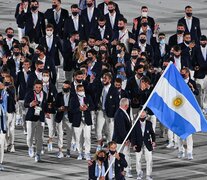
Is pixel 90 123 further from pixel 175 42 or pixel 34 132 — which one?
pixel 175 42

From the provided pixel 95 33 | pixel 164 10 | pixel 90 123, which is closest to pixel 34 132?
pixel 90 123

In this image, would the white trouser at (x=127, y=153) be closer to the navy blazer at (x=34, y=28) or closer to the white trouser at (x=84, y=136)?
the white trouser at (x=84, y=136)

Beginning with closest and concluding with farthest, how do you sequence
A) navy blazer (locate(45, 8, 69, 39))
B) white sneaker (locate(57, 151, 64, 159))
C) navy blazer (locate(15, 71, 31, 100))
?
white sneaker (locate(57, 151, 64, 159))
navy blazer (locate(15, 71, 31, 100))
navy blazer (locate(45, 8, 69, 39))

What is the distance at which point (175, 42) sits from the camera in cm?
4009

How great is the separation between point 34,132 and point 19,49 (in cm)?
347

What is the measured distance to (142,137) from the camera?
3419cm

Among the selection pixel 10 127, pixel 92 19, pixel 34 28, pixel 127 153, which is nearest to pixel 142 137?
pixel 127 153

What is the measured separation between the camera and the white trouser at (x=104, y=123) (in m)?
36.5

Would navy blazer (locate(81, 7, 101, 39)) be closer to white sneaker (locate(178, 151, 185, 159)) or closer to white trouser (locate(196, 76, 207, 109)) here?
white trouser (locate(196, 76, 207, 109))

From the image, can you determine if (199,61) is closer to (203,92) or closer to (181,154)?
(203,92)

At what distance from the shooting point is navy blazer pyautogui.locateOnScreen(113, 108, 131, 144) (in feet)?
112

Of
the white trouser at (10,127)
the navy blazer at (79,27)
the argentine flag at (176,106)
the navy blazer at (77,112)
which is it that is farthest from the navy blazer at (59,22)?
the argentine flag at (176,106)

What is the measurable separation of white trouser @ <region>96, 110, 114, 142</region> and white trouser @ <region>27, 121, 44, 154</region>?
157cm

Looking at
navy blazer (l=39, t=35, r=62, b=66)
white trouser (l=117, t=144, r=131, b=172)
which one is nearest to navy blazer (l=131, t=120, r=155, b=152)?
white trouser (l=117, t=144, r=131, b=172)
